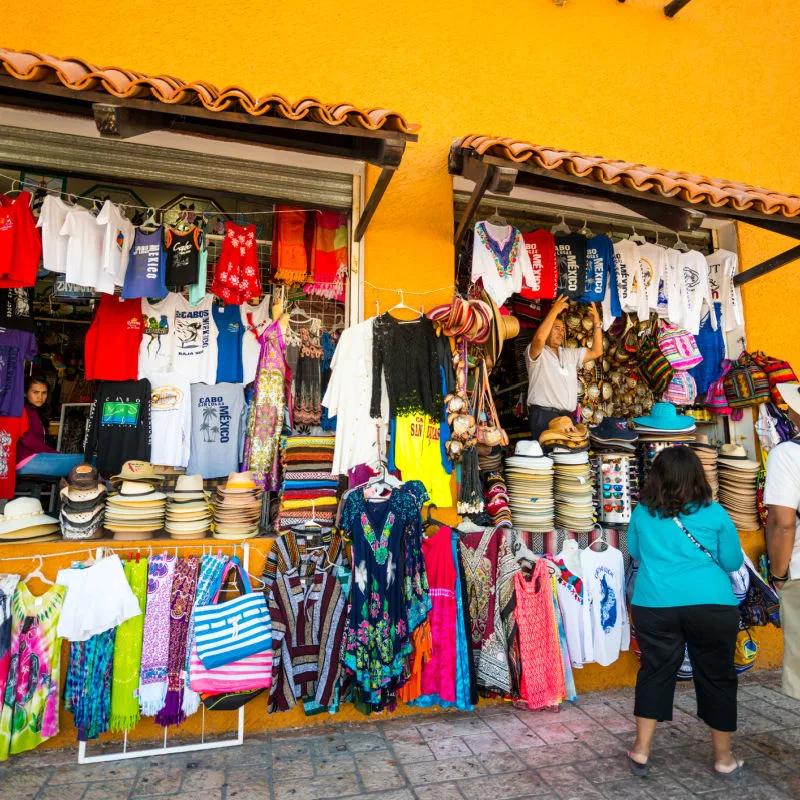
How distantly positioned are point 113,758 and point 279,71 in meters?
5.37

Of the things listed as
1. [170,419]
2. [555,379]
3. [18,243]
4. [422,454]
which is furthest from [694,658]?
[18,243]

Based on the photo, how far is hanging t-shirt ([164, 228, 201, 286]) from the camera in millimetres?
4938

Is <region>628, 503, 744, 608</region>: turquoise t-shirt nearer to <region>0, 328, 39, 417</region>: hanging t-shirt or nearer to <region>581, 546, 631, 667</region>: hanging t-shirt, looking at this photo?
<region>581, 546, 631, 667</region>: hanging t-shirt

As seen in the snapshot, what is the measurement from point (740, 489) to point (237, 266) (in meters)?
5.06

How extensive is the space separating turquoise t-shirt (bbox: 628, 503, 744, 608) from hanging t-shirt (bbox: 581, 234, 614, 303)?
8.62ft

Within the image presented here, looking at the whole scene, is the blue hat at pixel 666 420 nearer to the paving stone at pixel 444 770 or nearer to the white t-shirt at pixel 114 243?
the paving stone at pixel 444 770

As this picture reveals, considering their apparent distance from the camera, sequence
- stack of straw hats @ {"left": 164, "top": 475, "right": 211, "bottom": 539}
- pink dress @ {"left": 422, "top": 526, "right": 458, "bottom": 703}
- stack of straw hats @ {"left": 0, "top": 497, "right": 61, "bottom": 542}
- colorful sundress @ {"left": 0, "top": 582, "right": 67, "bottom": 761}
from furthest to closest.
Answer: stack of straw hats @ {"left": 164, "top": 475, "right": 211, "bottom": 539} → pink dress @ {"left": 422, "top": 526, "right": 458, "bottom": 703} → stack of straw hats @ {"left": 0, "top": 497, "right": 61, "bottom": 542} → colorful sundress @ {"left": 0, "top": 582, "right": 67, "bottom": 761}

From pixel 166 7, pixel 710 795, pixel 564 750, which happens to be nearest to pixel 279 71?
pixel 166 7

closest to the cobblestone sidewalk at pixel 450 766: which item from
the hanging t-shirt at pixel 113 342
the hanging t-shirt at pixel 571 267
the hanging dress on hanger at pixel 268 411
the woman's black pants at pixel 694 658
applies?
the woman's black pants at pixel 694 658

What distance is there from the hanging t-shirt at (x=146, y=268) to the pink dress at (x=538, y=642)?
145 inches

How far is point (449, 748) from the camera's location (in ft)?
13.0

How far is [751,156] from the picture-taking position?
260 inches

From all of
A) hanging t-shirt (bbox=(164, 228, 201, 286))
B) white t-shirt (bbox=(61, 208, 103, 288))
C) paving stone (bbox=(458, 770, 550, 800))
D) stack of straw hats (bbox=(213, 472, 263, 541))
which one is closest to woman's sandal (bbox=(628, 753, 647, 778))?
paving stone (bbox=(458, 770, 550, 800))

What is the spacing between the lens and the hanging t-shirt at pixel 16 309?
Answer: 5.15m
